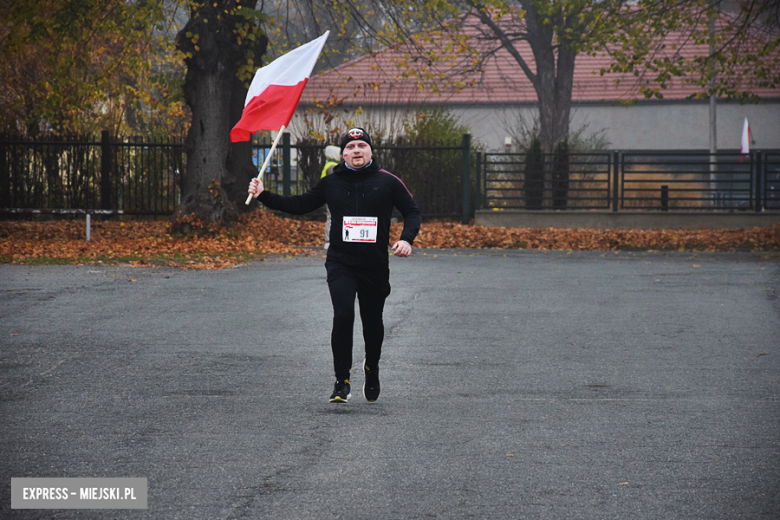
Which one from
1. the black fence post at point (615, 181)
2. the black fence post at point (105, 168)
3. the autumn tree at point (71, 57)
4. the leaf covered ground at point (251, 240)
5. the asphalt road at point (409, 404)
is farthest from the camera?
the black fence post at point (615, 181)

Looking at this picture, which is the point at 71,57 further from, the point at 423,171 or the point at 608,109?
the point at 608,109

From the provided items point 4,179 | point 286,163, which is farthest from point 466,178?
point 4,179

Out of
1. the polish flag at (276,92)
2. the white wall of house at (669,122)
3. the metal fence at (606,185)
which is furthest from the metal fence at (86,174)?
the white wall of house at (669,122)

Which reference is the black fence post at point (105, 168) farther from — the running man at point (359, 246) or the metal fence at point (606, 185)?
the running man at point (359, 246)

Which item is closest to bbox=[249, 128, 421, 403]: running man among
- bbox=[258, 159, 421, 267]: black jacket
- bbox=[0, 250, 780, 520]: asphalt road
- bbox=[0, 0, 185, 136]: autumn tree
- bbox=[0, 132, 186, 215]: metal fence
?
bbox=[258, 159, 421, 267]: black jacket

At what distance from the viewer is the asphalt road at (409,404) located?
156 inches

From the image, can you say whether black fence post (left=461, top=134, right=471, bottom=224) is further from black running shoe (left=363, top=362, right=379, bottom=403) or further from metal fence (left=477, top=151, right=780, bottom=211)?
black running shoe (left=363, top=362, right=379, bottom=403)

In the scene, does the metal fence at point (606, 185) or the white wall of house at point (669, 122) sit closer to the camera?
the metal fence at point (606, 185)

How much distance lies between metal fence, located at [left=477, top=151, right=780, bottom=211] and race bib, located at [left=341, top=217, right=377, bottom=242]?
55.7 ft

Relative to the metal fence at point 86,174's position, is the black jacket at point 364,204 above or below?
below

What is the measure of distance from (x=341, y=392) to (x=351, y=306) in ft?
1.87

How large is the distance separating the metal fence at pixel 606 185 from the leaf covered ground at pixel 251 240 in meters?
1.90

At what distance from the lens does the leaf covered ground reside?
47.7ft

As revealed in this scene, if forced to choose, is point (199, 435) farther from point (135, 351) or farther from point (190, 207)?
point (190, 207)
